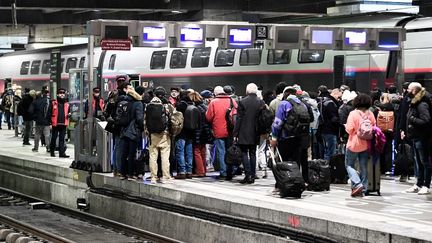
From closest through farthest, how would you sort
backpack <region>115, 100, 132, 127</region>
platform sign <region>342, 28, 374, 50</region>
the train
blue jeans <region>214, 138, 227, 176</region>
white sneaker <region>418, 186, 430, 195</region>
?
white sneaker <region>418, 186, 430, 195</region> → backpack <region>115, 100, 132, 127</region> → blue jeans <region>214, 138, 227, 176</region> → platform sign <region>342, 28, 374, 50</region> → the train

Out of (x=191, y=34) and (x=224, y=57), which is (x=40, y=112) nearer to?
(x=191, y=34)

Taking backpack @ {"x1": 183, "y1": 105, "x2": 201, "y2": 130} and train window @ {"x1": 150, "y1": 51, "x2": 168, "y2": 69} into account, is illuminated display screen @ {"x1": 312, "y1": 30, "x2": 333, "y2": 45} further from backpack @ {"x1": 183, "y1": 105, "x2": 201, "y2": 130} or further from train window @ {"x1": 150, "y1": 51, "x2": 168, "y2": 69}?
train window @ {"x1": 150, "y1": 51, "x2": 168, "y2": 69}

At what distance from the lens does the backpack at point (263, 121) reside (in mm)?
16500

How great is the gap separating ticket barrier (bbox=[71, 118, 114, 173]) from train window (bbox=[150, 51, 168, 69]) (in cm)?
1664

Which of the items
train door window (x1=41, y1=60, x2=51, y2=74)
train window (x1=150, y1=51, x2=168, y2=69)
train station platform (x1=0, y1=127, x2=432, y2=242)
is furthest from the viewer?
train door window (x1=41, y1=60, x2=51, y2=74)

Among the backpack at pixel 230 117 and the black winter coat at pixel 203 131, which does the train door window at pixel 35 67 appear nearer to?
the black winter coat at pixel 203 131

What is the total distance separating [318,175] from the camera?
1577 centimetres

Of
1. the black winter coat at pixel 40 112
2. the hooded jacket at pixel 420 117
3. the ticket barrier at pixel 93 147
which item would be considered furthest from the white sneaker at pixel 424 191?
the black winter coat at pixel 40 112

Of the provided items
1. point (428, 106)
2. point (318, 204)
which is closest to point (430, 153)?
point (428, 106)

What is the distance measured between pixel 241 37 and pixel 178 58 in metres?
14.5

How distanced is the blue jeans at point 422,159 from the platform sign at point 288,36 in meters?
6.86

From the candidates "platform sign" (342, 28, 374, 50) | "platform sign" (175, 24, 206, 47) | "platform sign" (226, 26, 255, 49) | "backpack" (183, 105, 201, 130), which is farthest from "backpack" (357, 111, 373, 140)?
"platform sign" (342, 28, 374, 50)

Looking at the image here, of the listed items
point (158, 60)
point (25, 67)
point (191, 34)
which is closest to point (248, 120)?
point (191, 34)

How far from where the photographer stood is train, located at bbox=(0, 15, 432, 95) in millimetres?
25453
